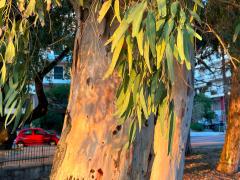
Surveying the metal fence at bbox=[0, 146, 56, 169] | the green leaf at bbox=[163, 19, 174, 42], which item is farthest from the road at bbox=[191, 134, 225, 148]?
the green leaf at bbox=[163, 19, 174, 42]

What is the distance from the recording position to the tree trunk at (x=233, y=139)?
16703mm

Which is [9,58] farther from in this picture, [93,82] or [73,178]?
[73,178]

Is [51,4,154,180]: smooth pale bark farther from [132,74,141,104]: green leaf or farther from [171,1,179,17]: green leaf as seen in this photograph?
[171,1,179,17]: green leaf

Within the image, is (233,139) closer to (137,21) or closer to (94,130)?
(94,130)

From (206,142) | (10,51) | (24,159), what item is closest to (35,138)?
(206,142)

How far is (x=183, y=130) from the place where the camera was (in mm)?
6570

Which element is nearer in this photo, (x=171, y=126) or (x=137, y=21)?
(x=137, y=21)

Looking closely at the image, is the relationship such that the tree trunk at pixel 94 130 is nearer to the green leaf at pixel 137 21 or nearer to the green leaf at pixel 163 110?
the green leaf at pixel 163 110

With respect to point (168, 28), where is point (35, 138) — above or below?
below

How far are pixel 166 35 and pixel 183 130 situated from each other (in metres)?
4.05

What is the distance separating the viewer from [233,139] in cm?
1697

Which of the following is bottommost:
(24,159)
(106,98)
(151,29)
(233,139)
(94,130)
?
(24,159)

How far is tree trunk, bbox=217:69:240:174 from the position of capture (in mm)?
16703

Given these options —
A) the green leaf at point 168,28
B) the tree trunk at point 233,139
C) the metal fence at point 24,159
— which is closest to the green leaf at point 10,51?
the green leaf at point 168,28
